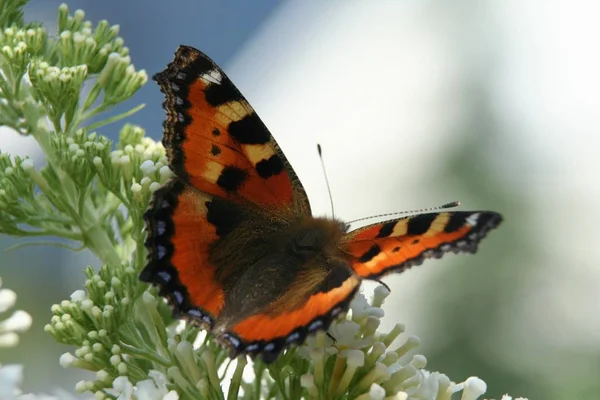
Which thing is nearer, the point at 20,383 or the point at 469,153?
the point at 20,383

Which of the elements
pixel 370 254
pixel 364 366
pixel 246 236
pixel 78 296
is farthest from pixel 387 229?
pixel 78 296

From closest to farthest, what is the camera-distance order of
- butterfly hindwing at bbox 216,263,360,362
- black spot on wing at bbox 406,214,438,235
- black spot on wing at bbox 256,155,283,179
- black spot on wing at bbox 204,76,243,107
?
butterfly hindwing at bbox 216,263,360,362
black spot on wing at bbox 406,214,438,235
black spot on wing at bbox 204,76,243,107
black spot on wing at bbox 256,155,283,179

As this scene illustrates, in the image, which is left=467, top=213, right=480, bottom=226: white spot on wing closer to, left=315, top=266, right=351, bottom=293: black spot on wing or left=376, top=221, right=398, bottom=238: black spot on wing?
left=376, top=221, right=398, bottom=238: black spot on wing

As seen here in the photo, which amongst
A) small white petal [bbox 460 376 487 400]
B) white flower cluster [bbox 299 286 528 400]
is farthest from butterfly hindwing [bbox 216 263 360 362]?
small white petal [bbox 460 376 487 400]

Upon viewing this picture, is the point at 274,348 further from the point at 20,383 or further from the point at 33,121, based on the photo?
the point at 33,121

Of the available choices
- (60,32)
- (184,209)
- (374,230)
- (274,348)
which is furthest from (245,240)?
(60,32)

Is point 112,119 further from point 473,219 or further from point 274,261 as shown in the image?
point 473,219
